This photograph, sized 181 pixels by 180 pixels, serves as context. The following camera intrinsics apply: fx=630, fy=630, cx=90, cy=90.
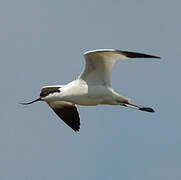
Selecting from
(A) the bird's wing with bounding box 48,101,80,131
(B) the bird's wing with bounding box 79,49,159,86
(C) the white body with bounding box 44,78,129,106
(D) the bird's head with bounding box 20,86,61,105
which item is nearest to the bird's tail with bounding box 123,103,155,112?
(C) the white body with bounding box 44,78,129,106

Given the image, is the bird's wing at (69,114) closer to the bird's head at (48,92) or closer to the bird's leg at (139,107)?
the bird's head at (48,92)

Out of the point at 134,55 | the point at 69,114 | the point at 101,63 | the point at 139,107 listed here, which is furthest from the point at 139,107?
the point at 69,114

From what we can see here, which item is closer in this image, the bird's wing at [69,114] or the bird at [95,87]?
the bird at [95,87]

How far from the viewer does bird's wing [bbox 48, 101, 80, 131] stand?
51.9ft

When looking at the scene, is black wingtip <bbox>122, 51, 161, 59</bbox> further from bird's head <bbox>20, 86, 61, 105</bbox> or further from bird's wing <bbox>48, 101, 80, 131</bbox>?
bird's wing <bbox>48, 101, 80, 131</bbox>

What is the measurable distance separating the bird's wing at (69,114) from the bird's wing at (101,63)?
2.26 metres

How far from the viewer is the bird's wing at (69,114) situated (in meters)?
15.8

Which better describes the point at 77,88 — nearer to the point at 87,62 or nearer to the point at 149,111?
the point at 87,62

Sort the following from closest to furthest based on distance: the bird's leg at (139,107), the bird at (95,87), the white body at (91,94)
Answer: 1. the bird at (95,87)
2. the white body at (91,94)
3. the bird's leg at (139,107)

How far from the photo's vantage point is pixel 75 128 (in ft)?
51.8

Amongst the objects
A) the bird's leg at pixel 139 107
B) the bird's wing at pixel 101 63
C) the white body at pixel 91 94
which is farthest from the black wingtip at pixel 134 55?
the bird's leg at pixel 139 107

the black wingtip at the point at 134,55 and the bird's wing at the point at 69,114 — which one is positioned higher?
the black wingtip at the point at 134,55

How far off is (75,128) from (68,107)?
1.97ft

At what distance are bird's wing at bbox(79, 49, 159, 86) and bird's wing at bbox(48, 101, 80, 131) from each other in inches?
88.9
